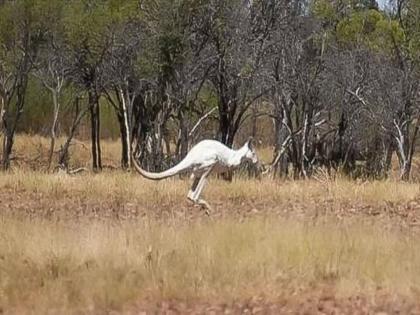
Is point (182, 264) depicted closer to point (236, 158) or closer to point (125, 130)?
point (236, 158)

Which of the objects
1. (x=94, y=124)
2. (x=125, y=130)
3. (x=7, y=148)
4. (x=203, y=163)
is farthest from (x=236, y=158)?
(x=125, y=130)

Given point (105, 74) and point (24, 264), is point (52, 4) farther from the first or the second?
point (24, 264)

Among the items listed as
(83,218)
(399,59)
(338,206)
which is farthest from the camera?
(399,59)

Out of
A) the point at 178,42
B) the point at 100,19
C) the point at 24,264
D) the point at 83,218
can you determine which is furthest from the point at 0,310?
the point at 100,19

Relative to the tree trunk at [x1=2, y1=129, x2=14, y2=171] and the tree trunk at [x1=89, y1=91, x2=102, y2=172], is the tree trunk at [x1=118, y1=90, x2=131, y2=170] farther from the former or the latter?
the tree trunk at [x1=2, y1=129, x2=14, y2=171]

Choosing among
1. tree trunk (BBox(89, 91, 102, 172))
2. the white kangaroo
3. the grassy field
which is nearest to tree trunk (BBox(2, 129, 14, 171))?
tree trunk (BBox(89, 91, 102, 172))

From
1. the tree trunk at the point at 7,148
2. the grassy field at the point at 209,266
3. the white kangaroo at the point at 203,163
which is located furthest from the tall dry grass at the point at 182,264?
the tree trunk at the point at 7,148

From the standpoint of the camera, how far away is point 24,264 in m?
10.2

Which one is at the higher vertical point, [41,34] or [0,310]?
[41,34]

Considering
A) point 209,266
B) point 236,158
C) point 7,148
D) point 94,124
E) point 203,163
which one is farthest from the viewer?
point 94,124

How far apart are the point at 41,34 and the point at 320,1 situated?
8674 mm

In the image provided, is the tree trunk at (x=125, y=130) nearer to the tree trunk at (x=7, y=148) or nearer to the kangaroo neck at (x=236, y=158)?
the tree trunk at (x=7, y=148)

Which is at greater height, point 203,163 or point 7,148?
point 203,163

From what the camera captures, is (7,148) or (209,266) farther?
(7,148)
